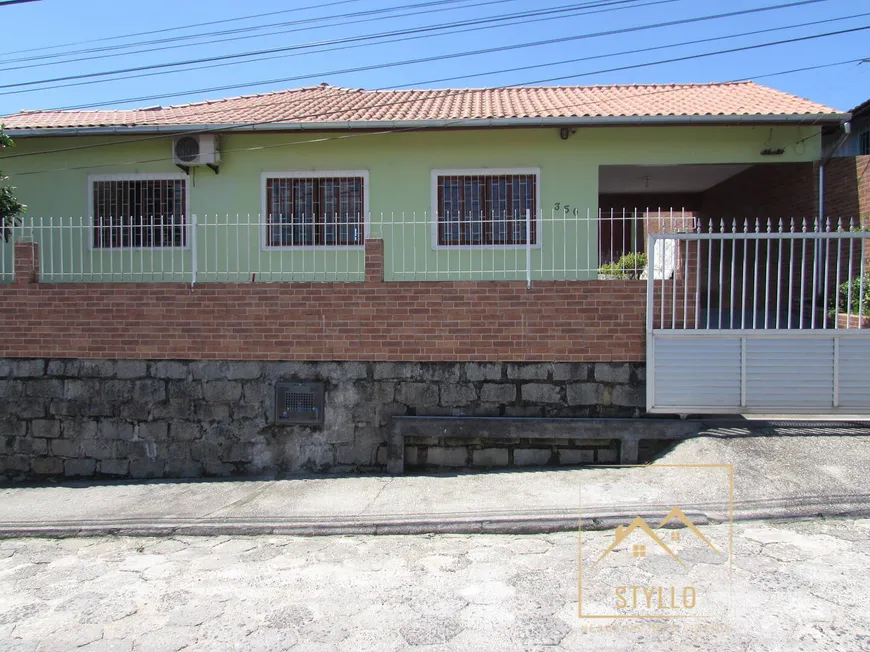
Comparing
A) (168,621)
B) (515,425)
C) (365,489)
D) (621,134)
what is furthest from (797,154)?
(168,621)

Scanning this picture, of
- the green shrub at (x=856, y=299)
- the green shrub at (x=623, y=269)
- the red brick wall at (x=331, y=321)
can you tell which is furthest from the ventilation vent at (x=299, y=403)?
the green shrub at (x=856, y=299)

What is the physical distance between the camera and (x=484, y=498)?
4879 mm

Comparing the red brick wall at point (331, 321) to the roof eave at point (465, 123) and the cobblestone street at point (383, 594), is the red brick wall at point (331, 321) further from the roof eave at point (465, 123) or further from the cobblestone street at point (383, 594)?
the roof eave at point (465, 123)

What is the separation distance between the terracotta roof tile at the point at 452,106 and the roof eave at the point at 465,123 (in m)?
0.06

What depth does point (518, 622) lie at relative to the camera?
3.10 m

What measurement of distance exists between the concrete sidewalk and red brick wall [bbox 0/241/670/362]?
3.80 feet

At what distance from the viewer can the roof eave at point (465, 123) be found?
763 cm

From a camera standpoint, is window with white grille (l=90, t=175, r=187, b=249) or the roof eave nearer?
the roof eave

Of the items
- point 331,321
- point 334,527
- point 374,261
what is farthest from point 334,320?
point 334,527

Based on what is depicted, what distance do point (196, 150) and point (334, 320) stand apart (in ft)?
12.9

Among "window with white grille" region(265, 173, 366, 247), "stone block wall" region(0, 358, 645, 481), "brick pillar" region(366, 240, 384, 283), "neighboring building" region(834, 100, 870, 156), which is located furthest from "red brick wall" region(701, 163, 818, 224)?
"brick pillar" region(366, 240, 384, 283)

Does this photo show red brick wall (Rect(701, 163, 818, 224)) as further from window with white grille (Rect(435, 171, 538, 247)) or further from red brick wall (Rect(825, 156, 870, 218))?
window with white grille (Rect(435, 171, 538, 247))

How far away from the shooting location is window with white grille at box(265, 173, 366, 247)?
831 cm

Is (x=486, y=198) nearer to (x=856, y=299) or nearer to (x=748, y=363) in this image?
(x=748, y=363)
